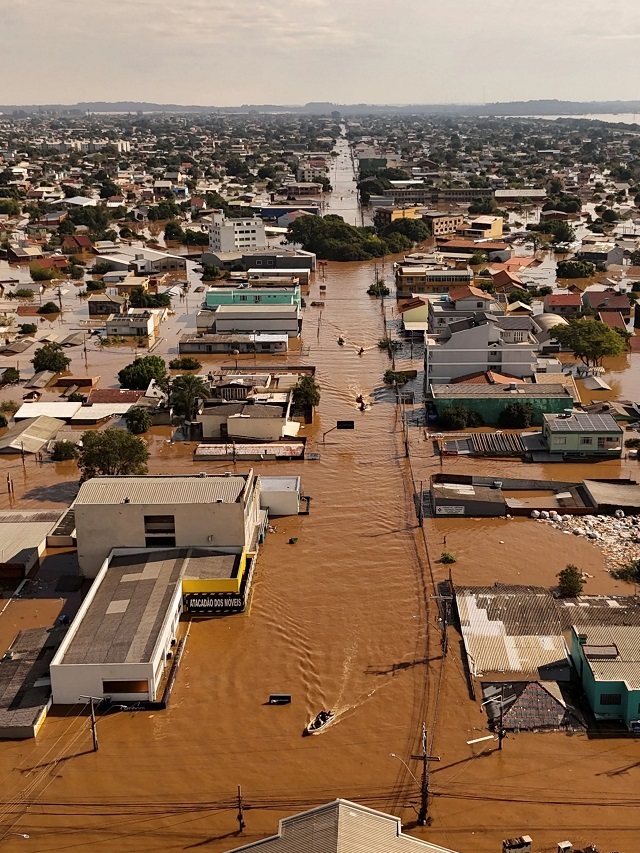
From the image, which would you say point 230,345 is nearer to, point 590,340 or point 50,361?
point 50,361

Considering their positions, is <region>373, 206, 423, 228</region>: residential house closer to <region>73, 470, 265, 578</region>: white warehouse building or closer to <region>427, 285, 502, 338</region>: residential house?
<region>427, 285, 502, 338</region>: residential house

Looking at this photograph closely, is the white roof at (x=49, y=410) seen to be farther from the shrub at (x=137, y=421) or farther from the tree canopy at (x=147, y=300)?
the tree canopy at (x=147, y=300)

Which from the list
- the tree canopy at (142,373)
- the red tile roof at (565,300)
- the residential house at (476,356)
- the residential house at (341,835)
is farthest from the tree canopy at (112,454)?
the red tile roof at (565,300)

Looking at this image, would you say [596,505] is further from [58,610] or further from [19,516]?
[19,516]

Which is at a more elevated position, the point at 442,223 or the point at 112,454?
the point at 442,223

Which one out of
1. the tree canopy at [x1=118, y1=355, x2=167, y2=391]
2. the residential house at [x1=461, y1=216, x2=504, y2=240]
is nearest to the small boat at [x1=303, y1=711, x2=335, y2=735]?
the tree canopy at [x1=118, y1=355, x2=167, y2=391]

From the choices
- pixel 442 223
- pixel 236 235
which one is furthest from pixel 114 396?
pixel 442 223
